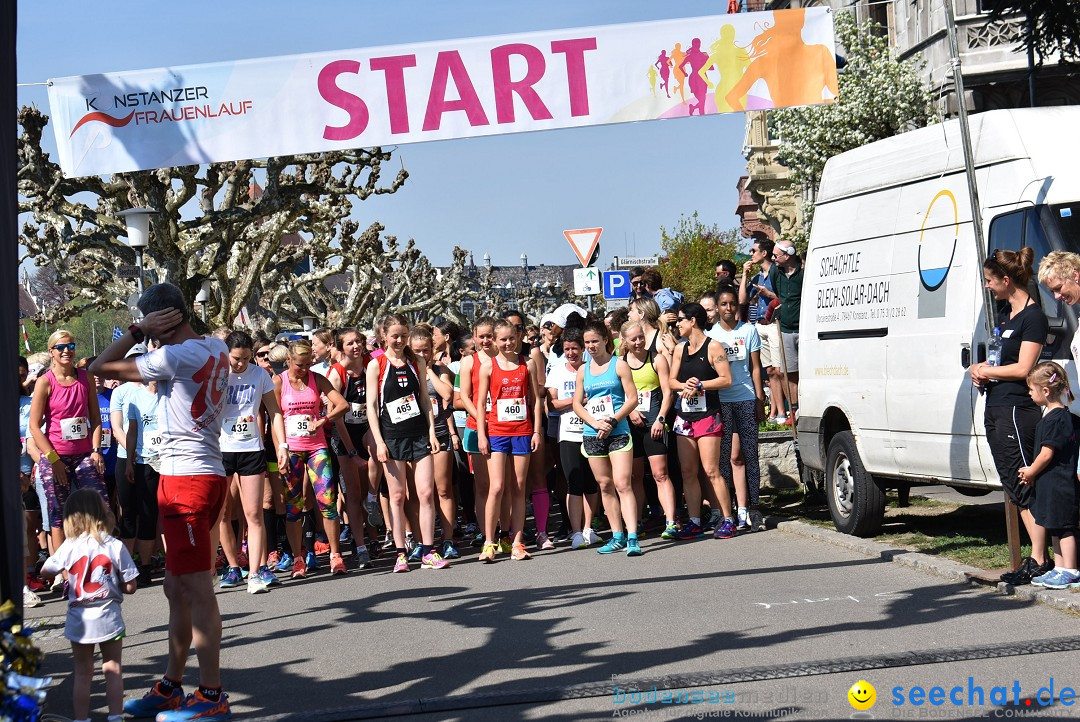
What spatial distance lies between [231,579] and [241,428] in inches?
52.5

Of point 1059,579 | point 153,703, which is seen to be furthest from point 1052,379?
point 153,703

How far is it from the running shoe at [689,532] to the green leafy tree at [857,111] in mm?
19641

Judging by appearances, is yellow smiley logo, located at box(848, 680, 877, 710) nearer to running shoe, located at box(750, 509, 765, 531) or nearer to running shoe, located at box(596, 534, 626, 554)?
running shoe, located at box(596, 534, 626, 554)

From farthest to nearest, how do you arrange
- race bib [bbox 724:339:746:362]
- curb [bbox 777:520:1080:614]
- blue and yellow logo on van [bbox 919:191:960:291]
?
race bib [bbox 724:339:746:362] < blue and yellow logo on van [bbox 919:191:960:291] < curb [bbox 777:520:1080:614]

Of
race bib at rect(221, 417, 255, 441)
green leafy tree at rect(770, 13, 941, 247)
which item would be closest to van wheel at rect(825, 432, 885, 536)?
race bib at rect(221, 417, 255, 441)

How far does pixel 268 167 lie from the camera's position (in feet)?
76.1

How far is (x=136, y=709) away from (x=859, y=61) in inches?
1072

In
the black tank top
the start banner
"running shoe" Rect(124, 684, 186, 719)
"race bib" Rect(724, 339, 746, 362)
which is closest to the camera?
"running shoe" Rect(124, 684, 186, 719)

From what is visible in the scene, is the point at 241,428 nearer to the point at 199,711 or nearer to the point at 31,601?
the point at 31,601

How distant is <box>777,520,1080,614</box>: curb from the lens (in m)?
7.27

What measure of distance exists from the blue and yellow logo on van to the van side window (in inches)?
18.4

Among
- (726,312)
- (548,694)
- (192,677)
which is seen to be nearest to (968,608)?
(548,694)

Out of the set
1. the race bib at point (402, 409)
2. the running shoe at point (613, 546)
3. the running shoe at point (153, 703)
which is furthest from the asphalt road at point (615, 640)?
the race bib at point (402, 409)

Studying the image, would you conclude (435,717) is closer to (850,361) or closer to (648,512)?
(850,361)
